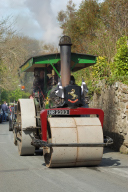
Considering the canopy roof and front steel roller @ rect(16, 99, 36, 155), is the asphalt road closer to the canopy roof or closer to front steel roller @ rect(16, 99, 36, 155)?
Answer: front steel roller @ rect(16, 99, 36, 155)

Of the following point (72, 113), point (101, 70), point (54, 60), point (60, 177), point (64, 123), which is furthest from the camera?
point (101, 70)

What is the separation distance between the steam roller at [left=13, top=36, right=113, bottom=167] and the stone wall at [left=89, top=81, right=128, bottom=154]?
1539 mm

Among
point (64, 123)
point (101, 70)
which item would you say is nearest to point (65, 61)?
point (64, 123)

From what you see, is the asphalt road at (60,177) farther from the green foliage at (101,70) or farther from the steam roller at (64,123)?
the green foliage at (101,70)

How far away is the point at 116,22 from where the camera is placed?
67.2ft

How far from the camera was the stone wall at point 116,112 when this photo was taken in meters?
11.2

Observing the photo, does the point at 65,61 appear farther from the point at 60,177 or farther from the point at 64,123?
the point at 60,177

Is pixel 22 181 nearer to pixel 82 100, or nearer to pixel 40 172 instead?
pixel 40 172

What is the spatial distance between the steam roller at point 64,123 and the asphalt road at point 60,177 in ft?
1.01

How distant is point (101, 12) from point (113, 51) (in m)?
12.2

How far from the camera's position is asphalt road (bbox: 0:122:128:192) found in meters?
6.40

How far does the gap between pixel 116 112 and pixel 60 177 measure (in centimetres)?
505

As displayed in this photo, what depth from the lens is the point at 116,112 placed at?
11.9m

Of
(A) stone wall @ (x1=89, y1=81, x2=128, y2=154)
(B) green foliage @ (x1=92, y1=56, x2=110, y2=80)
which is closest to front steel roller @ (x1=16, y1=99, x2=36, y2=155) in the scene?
(A) stone wall @ (x1=89, y1=81, x2=128, y2=154)
